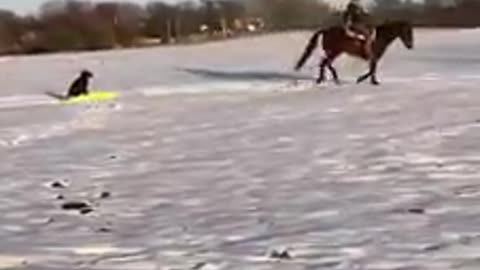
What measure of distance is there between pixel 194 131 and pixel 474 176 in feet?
21.9

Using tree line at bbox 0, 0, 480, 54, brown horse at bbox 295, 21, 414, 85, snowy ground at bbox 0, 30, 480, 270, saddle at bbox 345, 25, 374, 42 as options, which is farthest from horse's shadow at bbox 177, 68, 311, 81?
tree line at bbox 0, 0, 480, 54

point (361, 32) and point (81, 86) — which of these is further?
point (81, 86)

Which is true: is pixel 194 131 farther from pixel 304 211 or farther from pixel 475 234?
pixel 475 234

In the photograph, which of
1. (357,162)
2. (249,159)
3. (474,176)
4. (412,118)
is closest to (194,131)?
(412,118)

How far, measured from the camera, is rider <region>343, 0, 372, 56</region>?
82.6 feet

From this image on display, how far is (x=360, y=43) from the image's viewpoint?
83.4ft

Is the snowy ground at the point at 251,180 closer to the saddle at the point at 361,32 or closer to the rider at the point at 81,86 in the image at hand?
the saddle at the point at 361,32

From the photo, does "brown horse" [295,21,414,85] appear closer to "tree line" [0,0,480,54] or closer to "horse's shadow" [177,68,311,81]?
"horse's shadow" [177,68,311,81]

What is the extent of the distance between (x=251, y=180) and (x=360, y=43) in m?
14.8

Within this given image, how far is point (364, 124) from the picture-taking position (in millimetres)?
16094

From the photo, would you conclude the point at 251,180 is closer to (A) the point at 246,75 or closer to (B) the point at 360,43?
(B) the point at 360,43

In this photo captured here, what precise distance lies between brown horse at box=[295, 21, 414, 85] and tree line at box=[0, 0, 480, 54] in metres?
32.6

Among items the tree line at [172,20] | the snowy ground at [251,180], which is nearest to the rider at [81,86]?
the snowy ground at [251,180]

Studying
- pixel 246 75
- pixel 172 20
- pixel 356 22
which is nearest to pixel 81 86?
pixel 356 22
